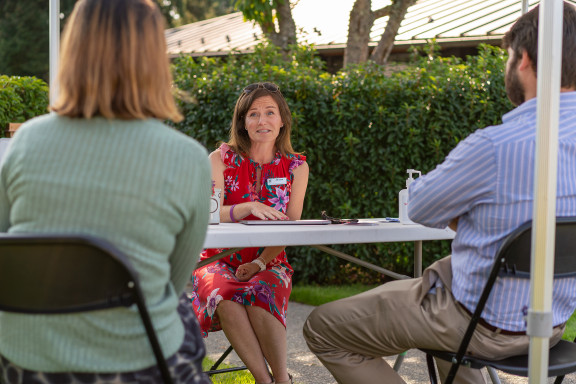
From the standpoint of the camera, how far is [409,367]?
3770mm

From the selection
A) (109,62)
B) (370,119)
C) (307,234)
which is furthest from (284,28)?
(109,62)

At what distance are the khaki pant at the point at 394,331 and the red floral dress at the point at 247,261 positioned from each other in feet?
1.80

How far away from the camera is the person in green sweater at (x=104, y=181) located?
146 cm

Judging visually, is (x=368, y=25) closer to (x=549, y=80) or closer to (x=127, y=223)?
(x=549, y=80)

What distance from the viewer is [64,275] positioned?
4.72 ft

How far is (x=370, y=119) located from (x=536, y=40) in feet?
11.5

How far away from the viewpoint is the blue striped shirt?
6.18 ft

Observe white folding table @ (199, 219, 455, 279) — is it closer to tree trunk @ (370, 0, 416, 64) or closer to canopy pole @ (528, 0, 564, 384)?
canopy pole @ (528, 0, 564, 384)

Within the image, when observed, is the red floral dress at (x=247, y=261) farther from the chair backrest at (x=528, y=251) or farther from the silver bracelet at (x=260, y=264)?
the chair backrest at (x=528, y=251)

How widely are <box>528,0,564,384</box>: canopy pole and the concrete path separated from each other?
1831 millimetres

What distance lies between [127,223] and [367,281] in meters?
4.86

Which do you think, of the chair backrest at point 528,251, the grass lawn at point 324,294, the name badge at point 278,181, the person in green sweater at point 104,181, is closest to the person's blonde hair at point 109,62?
the person in green sweater at point 104,181

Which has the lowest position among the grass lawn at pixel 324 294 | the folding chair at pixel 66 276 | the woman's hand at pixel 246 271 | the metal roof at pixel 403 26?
the grass lawn at pixel 324 294

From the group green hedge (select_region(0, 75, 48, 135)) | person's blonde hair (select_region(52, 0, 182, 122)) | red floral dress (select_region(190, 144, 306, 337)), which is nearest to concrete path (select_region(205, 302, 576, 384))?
red floral dress (select_region(190, 144, 306, 337))
